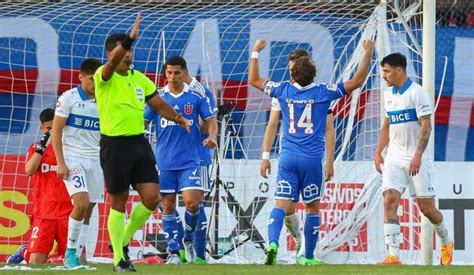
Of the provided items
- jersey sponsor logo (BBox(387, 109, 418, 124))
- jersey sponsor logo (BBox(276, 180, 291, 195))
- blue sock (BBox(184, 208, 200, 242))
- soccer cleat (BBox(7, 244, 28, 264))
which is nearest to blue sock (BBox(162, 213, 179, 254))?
blue sock (BBox(184, 208, 200, 242))

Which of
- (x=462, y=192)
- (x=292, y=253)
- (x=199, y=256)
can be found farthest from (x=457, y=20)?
→ (x=199, y=256)

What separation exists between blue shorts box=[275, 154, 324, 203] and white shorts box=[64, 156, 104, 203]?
179cm

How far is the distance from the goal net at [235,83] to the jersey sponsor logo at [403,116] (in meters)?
2.37

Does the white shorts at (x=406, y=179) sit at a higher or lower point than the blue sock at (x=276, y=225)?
higher

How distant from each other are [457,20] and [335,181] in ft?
9.42

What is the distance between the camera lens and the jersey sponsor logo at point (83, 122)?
12445 millimetres

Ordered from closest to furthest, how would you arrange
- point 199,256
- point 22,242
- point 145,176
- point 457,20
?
point 145,176, point 199,256, point 22,242, point 457,20

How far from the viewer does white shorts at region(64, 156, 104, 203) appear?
12156mm

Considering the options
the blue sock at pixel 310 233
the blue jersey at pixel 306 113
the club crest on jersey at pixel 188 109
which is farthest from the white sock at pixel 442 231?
the club crest on jersey at pixel 188 109

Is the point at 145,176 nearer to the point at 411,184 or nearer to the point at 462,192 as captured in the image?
the point at 411,184

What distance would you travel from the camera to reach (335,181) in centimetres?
1602

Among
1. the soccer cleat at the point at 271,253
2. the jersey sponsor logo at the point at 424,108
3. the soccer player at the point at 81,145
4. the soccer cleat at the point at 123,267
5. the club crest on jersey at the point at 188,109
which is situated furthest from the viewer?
the club crest on jersey at the point at 188,109

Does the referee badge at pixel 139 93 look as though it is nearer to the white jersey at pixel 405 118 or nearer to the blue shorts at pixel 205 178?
the blue shorts at pixel 205 178

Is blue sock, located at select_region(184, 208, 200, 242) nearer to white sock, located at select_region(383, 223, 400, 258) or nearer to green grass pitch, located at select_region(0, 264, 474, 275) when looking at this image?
green grass pitch, located at select_region(0, 264, 474, 275)
